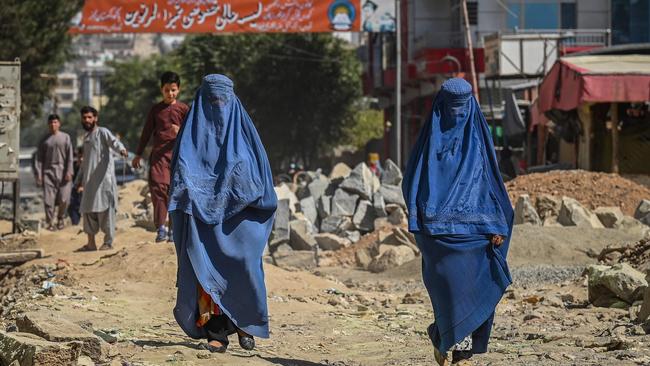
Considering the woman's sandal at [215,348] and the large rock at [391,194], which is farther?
the large rock at [391,194]

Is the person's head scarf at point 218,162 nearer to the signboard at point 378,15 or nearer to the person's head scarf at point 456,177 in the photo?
the person's head scarf at point 456,177

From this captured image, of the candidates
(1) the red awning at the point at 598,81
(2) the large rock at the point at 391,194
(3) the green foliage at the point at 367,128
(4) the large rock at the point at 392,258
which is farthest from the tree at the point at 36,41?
(3) the green foliage at the point at 367,128

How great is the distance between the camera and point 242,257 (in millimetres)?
7492

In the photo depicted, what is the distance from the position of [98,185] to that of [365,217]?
663cm

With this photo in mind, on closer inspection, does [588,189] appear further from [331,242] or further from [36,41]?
[36,41]

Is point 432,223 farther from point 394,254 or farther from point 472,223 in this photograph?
point 394,254

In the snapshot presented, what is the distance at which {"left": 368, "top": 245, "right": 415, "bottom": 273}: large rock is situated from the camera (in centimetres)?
1512

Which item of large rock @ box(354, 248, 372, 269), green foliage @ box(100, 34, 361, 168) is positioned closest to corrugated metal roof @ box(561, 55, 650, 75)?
large rock @ box(354, 248, 372, 269)

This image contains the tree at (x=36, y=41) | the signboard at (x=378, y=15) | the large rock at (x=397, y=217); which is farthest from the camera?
the tree at (x=36, y=41)

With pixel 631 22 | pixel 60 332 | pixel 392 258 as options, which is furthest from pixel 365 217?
pixel 631 22

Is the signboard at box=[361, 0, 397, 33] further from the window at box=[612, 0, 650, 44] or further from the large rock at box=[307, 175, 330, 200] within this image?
the window at box=[612, 0, 650, 44]

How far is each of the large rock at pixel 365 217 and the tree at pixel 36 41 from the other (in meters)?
11.9

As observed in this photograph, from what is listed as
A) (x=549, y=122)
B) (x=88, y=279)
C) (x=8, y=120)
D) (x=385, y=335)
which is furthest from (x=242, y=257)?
(x=549, y=122)

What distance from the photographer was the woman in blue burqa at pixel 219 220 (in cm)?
746
